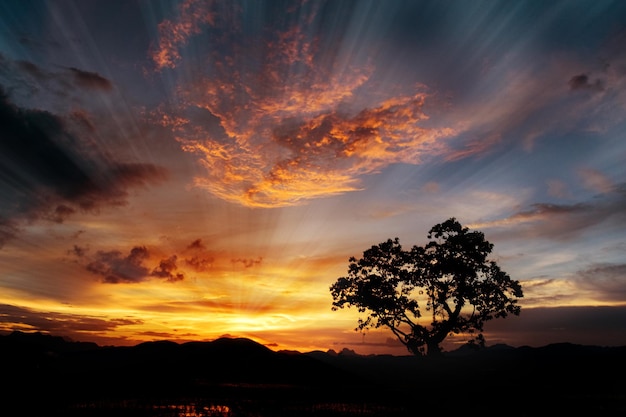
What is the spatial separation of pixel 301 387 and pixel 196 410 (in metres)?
18.1

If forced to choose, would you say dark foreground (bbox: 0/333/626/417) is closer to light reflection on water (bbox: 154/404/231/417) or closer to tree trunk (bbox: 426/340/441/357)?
light reflection on water (bbox: 154/404/231/417)

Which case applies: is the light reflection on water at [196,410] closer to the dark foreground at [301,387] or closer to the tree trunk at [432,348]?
the dark foreground at [301,387]

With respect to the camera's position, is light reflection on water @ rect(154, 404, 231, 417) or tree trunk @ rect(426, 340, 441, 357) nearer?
light reflection on water @ rect(154, 404, 231, 417)

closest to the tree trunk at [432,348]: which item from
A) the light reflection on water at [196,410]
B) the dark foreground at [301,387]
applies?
the dark foreground at [301,387]

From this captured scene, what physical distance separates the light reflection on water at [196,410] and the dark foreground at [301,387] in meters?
0.06

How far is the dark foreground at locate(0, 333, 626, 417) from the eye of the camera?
2505cm

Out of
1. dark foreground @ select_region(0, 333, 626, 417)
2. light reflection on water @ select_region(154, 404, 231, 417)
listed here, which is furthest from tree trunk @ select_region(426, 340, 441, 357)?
light reflection on water @ select_region(154, 404, 231, 417)

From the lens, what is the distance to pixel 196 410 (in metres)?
24.5

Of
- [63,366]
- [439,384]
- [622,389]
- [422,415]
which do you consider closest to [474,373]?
[439,384]

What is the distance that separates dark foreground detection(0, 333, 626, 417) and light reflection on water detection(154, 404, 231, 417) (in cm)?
6

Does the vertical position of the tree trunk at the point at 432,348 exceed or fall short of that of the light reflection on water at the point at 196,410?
it exceeds it

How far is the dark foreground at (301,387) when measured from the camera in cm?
2505

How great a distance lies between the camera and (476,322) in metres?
51.6

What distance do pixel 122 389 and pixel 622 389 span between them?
141 ft
